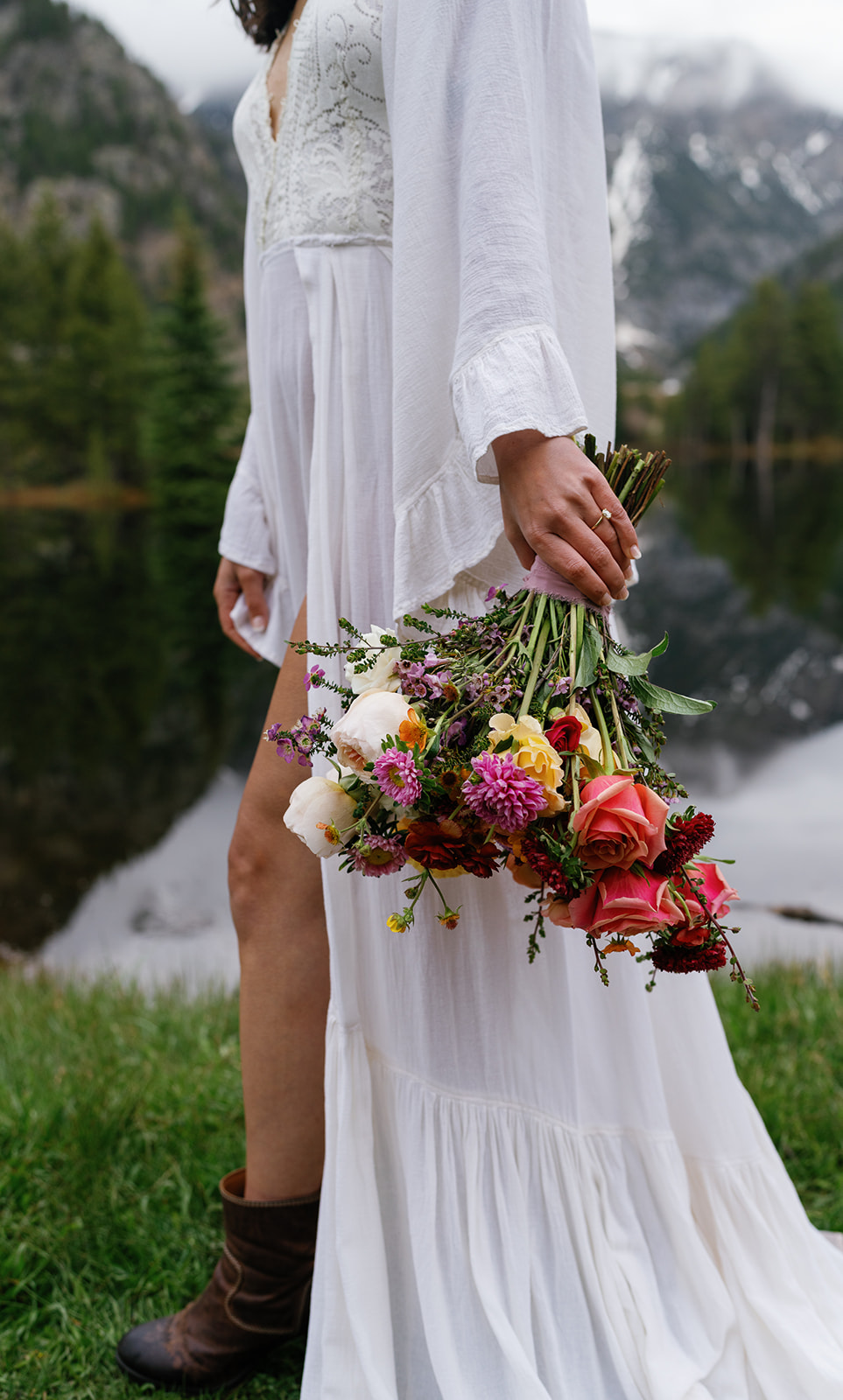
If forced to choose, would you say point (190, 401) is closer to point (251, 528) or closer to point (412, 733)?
point (251, 528)

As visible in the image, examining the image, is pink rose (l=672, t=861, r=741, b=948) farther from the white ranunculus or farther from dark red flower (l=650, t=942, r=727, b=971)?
the white ranunculus

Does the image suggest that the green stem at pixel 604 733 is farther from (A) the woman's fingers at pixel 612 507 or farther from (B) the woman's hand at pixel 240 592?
(B) the woman's hand at pixel 240 592

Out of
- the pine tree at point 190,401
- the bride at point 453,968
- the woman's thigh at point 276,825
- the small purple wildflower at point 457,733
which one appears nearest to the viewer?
the small purple wildflower at point 457,733

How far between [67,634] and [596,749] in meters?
12.8

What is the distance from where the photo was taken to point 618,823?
1044 mm

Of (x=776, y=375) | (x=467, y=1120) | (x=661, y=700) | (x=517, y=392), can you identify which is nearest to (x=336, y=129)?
(x=517, y=392)

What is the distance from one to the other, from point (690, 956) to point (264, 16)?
Result: 5.26ft

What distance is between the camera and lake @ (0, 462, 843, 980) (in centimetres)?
516

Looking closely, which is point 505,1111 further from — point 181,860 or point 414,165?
point 181,860

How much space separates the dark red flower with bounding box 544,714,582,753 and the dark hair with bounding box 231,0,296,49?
1.29m

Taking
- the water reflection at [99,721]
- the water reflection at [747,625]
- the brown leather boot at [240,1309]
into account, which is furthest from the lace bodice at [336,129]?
the water reflection at [747,625]

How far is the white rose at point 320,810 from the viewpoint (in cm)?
117

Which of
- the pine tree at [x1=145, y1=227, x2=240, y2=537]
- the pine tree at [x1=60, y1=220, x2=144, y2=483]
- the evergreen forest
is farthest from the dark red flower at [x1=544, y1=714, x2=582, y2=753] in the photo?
the evergreen forest

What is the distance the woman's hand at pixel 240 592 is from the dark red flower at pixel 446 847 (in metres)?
0.75
